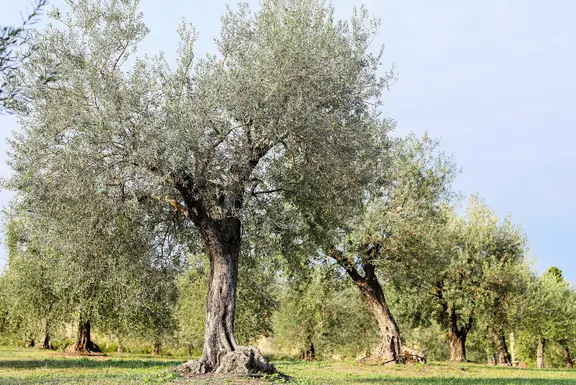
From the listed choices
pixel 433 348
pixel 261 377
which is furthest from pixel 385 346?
pixel 433 348

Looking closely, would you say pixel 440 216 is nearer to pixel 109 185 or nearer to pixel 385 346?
pixel 385 346

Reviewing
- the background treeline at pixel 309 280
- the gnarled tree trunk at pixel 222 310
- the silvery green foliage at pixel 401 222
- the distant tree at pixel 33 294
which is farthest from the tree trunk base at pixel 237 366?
the distant tree at pixel 33 294

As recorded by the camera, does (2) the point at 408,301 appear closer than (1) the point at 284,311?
Yes

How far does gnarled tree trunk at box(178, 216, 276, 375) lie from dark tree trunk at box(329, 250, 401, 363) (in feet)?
47.2

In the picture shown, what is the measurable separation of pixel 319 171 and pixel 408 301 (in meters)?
31.7

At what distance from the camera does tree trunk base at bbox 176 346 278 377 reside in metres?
19.5

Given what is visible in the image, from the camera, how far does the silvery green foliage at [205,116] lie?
61.3 feet

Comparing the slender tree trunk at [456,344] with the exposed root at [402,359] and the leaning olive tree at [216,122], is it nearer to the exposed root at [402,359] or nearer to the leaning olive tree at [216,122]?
the exposed root at [402,359]

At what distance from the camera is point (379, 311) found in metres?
36.3

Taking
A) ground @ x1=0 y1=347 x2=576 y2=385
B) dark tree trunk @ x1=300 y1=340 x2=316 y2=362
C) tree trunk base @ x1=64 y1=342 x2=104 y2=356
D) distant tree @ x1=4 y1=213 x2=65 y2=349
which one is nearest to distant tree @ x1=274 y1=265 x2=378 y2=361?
dark tree trunk @ x1=300 y1=340 x2=316 y2=362

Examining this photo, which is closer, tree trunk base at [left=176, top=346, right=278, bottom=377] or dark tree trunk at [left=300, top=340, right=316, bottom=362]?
tree trunk base at [left=176, top=346, right=278, bottom=377]

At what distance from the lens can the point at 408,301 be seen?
161 feet

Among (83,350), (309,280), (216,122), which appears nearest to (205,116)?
(216,122)

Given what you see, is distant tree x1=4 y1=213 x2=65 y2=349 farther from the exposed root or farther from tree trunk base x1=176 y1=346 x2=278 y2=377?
tree trunk base x1=176 y1=346 x2=278 y2=377
